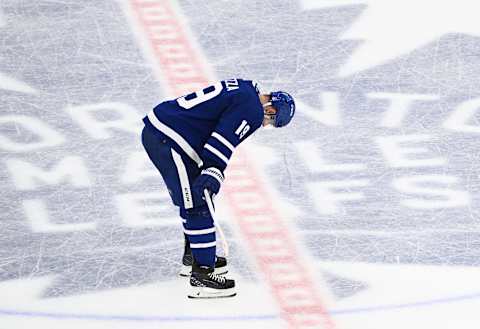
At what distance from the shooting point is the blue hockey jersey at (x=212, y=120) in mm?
4906

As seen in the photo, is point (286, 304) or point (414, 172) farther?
point (414, 172)

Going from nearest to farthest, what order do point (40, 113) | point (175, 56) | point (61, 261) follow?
point (61, 261) → point (40, 113) → point (175, 56)

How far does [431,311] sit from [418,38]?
273cm

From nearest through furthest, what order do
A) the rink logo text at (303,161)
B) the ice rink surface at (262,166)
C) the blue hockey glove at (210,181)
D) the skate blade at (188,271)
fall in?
the blue hockey glove at (210,181) → the ice rink surface at (262,166) → the skate blade at (188,271) → the rink logo text at (303,161)

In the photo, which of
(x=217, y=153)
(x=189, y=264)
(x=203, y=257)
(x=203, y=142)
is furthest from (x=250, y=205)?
(x=217, y=153)

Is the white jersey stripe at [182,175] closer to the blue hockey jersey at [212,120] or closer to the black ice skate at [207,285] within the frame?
the blue hockey jersey at [212,120]

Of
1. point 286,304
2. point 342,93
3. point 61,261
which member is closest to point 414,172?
point 342,93

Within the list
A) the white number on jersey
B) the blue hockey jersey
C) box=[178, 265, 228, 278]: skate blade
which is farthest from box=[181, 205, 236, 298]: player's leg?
the white number on jersey

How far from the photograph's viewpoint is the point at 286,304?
5.06 meters

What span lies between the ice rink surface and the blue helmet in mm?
667

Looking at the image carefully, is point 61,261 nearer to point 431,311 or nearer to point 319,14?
point 431,311

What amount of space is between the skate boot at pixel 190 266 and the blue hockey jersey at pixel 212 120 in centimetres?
48

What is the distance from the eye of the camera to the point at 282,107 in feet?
16.7

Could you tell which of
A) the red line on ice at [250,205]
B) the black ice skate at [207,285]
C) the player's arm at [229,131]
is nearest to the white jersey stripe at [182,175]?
the player's arm at [229,131]
